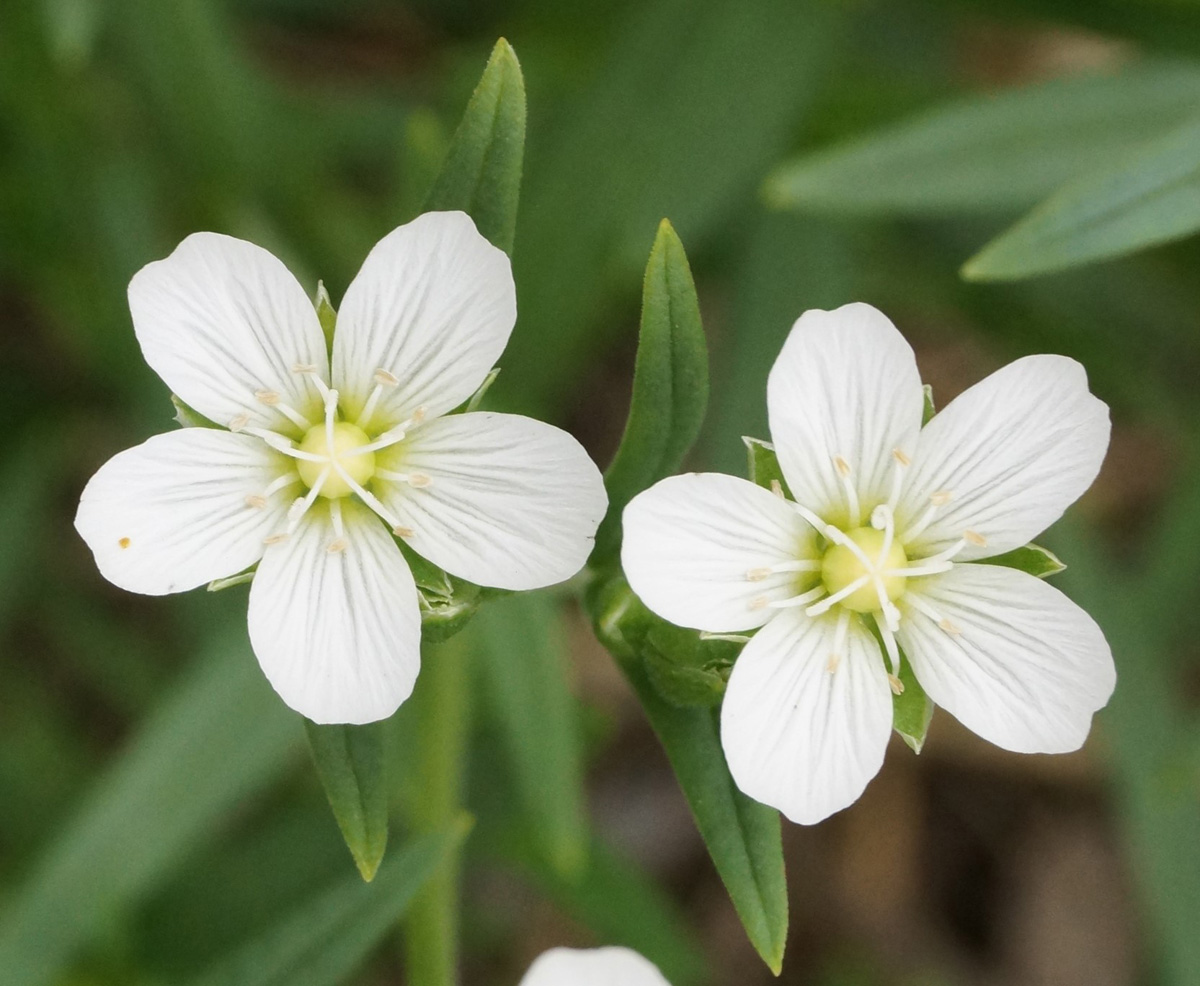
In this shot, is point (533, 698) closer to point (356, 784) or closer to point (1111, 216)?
point (356, 784)

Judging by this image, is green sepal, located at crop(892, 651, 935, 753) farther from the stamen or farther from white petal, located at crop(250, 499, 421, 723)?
white petal, located at crop(250, 499, 421, 723)

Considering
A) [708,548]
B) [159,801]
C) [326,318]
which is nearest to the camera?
[708,548]

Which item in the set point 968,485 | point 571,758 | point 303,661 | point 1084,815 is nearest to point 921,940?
point 1084,815

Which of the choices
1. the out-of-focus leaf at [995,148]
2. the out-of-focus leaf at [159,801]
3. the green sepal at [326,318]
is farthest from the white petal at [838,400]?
the out-of-focus leaf at [159,801]

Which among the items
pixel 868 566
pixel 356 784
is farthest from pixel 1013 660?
pixel 356 784

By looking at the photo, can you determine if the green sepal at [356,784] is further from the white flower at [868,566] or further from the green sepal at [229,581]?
the white flower at [868,566]

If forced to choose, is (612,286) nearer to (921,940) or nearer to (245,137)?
(245,137)
